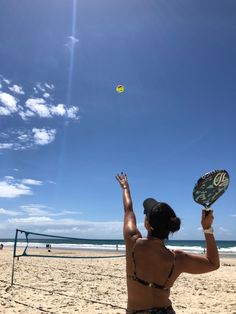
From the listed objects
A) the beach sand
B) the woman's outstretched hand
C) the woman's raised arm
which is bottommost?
the beach sand

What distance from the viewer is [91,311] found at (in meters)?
7.47

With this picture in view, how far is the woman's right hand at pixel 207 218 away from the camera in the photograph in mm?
2209

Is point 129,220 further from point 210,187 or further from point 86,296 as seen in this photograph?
point 86,296

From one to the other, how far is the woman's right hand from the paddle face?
46 mm

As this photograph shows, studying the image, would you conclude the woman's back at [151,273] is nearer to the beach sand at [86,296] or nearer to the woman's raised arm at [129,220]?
the woman's raised arm at [129,220]

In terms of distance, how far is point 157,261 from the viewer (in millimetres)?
2184

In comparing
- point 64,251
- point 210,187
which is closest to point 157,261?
point 210,187

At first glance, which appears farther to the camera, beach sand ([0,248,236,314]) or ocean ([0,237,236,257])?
ocean ([0,237,236,257])

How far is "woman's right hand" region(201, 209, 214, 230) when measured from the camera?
7.25 ft

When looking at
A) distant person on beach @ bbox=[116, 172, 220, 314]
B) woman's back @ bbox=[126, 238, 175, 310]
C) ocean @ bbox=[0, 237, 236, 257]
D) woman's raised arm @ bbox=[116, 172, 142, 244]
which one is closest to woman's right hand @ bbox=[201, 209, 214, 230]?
distant person on beach @ bbox=[116, 172, 220, 314]

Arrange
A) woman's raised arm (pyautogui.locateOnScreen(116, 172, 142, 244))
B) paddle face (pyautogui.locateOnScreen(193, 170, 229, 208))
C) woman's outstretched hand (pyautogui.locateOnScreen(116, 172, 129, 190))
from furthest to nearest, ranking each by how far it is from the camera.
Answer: woman's outstretched hand (pyautogui.locateOnScreen(116, 172, 129, 190)) → woman's raised arm (pyautogui.locateOnScreen(116, 172, 142, 244)) → paddle face (pyautogui.locateOnScreen(193, 170, 229, 208))

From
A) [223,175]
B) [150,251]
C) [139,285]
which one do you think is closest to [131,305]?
[139,285]

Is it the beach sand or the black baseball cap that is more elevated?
the black baseball cap

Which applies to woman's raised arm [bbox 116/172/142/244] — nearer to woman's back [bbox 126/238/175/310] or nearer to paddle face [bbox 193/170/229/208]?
woman's back [bbox 126/238/175/310]
